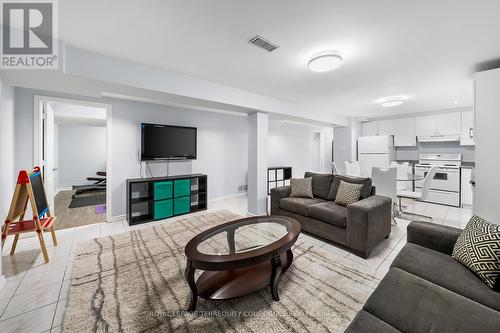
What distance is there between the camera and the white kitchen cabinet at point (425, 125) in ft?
17.2

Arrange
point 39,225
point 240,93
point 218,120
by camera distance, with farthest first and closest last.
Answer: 1. point 218,120
2. point 240,93
3. point 39,225

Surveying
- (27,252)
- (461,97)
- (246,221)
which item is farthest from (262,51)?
(461,97)

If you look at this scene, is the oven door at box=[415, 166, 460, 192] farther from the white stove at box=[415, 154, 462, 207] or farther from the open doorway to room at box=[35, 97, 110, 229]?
the open doorway to room at box=[35, 97, 110, 229]

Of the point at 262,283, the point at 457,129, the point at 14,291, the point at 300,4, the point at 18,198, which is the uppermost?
the point at 300,4

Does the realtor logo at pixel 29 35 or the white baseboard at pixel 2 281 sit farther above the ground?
the realtor logo at pixel 29 35

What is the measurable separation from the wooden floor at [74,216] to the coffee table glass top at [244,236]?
304 cm

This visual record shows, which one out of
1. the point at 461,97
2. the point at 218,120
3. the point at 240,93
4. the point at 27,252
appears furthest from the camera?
the point at 218,120

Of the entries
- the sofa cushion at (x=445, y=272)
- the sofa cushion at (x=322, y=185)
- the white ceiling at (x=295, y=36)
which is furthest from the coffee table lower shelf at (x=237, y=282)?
the white ceiling at (x=295, y=36)

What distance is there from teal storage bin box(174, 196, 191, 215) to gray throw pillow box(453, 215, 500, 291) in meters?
3.96

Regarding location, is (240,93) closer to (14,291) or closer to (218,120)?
(218,120)

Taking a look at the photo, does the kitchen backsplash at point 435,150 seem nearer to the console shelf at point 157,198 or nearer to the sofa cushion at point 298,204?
the sofa cushion at point 298,204

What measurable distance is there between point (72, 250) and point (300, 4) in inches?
150

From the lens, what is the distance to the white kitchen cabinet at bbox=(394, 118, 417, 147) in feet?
18.3

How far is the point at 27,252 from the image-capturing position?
2535mm
